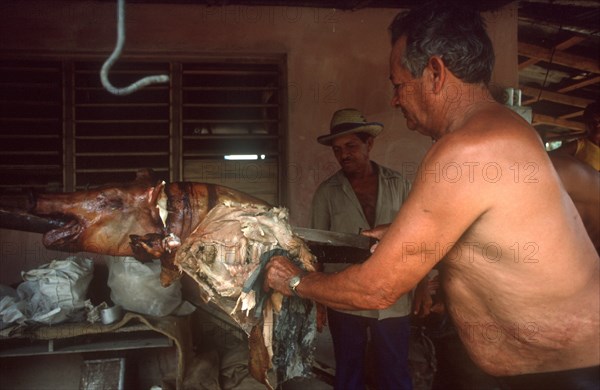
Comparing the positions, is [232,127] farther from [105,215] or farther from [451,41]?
[451,41]

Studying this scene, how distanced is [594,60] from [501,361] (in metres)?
6.52

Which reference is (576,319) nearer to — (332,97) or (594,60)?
(332,97)

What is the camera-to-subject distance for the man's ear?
2.03 m

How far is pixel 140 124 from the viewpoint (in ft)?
16.5

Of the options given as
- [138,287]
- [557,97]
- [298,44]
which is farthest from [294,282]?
[557,97]

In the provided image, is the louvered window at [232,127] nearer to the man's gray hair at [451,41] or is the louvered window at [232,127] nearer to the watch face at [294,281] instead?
the watch face at [294,281]

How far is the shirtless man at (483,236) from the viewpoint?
176 cm

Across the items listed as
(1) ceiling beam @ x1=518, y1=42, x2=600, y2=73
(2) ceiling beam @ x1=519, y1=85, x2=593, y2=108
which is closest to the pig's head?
(1) ceiling beam @ x1=518, y1=42, x2=600, y2=73

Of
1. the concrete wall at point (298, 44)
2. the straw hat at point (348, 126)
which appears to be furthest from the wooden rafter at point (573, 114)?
the straw hat at point (348, 126)

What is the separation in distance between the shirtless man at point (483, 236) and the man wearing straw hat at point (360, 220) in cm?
151

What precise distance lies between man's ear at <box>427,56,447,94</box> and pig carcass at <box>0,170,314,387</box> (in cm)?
105

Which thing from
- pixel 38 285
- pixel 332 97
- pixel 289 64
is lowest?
pixel 38 285

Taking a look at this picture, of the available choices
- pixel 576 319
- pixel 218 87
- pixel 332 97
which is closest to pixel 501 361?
pixel 576 319

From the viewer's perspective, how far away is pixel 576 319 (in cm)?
186
